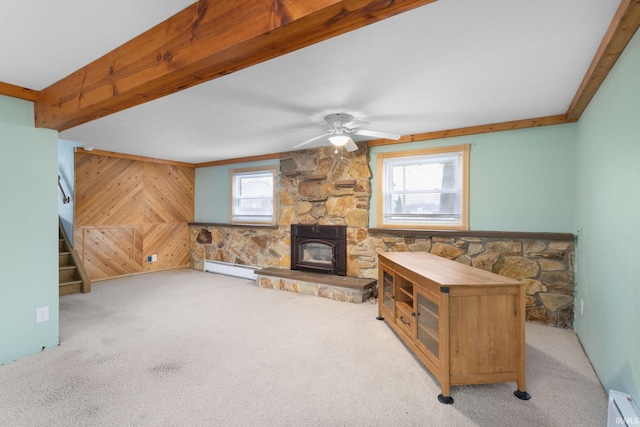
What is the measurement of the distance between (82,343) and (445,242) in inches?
159

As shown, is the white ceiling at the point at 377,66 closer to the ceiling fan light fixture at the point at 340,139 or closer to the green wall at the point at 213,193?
the ceiling fan light fixture at the point at 340,139

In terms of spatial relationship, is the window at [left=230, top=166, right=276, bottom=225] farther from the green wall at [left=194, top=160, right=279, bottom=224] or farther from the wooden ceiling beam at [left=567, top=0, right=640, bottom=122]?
the wooden ceiling beam at [left=567, top=0, right=640, bottom=122]

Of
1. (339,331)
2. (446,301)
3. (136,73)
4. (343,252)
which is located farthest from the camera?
(343,252)

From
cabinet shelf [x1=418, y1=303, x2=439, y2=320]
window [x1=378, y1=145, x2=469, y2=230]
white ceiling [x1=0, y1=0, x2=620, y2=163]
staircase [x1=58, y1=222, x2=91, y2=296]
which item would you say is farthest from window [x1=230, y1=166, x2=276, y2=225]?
cabinet shelf [x1=418, y1=303, x2=439, y2=320]

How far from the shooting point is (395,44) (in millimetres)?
1833

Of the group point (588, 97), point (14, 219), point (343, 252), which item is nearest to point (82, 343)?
point (14, 219)

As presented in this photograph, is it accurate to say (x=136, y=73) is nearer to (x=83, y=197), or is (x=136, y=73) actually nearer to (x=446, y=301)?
(x=446, y=301)

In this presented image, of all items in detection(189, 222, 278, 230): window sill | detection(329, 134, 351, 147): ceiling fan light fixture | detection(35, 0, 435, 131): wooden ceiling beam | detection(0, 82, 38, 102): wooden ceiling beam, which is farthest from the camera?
detection(189, 222, 278, 230): window sill

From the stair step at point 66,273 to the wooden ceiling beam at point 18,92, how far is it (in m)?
3.01

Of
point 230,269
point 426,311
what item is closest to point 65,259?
point 230,269

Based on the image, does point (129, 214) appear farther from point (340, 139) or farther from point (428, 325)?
point (428, 325)

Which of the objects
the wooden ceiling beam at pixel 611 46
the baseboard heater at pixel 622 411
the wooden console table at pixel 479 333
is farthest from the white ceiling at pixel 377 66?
the baseboard heater at pixel 622 411

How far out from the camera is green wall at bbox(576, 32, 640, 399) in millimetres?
1662

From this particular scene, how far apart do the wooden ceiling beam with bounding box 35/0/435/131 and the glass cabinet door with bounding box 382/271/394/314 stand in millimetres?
2486
